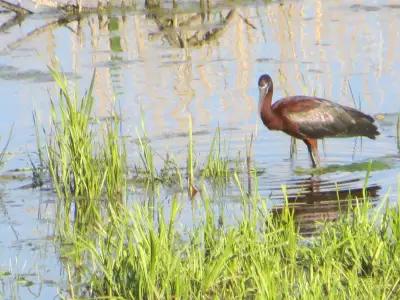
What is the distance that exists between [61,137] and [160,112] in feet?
10.4

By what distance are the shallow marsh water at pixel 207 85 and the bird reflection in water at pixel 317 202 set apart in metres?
0.02

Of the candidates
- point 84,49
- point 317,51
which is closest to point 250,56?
point 317,51

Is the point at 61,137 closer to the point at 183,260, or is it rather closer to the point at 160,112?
the point at 183,260

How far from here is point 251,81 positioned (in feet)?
40.5

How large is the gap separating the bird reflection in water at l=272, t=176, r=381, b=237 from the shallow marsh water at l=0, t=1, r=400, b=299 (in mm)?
20

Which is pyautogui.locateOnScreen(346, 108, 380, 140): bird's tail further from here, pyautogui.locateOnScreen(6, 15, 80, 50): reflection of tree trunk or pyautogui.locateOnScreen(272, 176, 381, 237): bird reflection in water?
pyautogui.locateOnScreen(6, 15, 80, 50): reflection of tree trunk

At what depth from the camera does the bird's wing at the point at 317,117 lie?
389 inches

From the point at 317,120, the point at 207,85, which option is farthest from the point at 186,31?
the point at 317,120

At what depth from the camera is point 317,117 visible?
32.5 feet

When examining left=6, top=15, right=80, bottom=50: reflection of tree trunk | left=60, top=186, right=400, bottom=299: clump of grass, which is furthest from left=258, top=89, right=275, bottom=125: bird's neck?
left=6, top=15, right=80, bottom=50: reflection of tree trunk

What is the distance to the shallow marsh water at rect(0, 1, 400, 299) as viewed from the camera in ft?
27.4

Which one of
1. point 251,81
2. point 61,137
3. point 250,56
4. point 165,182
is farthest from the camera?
point 250,56

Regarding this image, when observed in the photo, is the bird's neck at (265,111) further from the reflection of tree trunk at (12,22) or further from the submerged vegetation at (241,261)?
the reflection of tree trunk at (12,22)

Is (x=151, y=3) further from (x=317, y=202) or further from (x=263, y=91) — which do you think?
(x=317, y=202)
